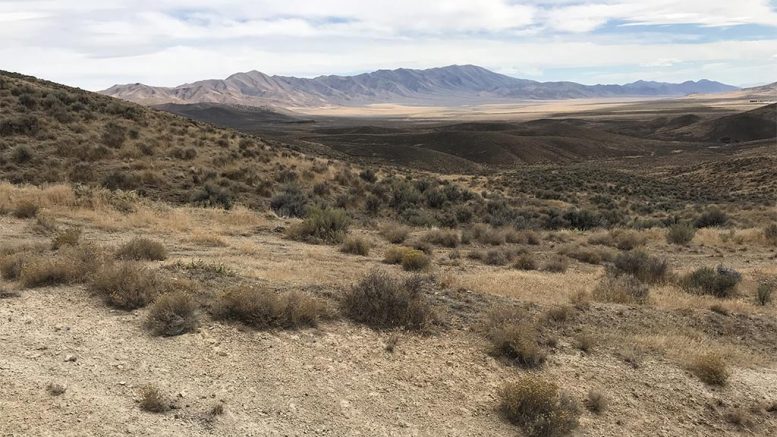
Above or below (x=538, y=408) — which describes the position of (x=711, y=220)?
below

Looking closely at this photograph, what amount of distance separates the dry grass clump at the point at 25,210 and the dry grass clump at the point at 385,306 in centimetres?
1014

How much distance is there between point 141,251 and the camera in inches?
413

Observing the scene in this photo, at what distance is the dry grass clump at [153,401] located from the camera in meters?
5.52

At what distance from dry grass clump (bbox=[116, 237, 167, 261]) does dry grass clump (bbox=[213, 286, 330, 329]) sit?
3151 mm

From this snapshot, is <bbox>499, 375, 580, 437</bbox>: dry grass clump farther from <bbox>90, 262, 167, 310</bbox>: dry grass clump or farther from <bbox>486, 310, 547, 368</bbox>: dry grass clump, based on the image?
<bbox>90, 262, 167, 310</bbox>: dry grass clump

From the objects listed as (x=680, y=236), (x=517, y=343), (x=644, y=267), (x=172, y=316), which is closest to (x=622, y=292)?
(x=644, y=267)

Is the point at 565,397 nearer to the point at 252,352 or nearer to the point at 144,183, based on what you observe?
the point at 252,352

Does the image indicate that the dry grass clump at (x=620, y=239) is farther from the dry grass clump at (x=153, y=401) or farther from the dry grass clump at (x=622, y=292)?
the dry grass clump at (x=153, y=401)

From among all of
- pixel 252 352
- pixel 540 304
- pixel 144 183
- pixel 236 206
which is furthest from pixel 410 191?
pixel 252 352

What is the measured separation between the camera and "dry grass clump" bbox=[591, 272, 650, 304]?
10.9 metres

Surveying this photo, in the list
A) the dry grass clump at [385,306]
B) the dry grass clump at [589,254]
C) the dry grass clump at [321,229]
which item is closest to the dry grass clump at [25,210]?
the dry grass clump at [321,229]

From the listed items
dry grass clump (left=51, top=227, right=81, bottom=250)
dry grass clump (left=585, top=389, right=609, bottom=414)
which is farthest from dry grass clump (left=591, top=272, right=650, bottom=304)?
dry grass clump (left=51, top=227, right=81, bottom=250)

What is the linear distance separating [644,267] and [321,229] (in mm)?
8631

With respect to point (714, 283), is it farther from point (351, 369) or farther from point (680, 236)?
point (351, 369)
